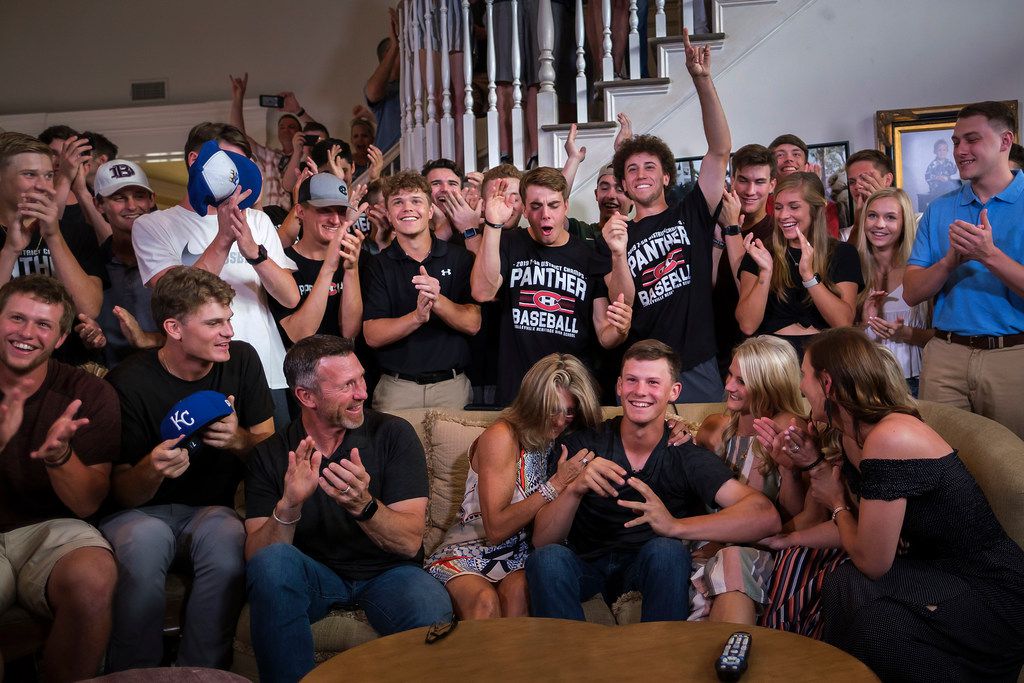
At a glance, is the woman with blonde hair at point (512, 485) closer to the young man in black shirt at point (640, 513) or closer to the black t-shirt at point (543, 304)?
the young man in black shirt at point (640, 513)

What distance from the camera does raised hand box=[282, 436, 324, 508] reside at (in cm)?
271

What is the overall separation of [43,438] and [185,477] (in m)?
0.43

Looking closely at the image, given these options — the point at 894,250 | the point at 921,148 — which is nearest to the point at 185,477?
the point at 894,250

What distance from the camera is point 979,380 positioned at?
10.4 feet

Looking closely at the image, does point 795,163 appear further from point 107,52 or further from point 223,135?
point 107,52

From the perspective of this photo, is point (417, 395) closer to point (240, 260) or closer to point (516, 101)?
point (240, 260)

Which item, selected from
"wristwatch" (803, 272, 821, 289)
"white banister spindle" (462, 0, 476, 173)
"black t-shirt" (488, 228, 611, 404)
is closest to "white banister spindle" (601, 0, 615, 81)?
"white banister spindle" (462, 0, 476, 173)

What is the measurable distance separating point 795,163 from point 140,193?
8.88ft

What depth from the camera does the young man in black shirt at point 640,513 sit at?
274 cm

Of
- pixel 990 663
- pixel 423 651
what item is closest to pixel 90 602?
pixel 423 651

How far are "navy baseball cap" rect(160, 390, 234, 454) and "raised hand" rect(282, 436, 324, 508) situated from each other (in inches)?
13.0

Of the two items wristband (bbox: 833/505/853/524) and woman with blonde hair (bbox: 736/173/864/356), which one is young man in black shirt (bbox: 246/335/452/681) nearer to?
wristband (bbox: 833/505/853/524)

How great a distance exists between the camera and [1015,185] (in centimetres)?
322

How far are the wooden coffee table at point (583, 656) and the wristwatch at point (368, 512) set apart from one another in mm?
523
